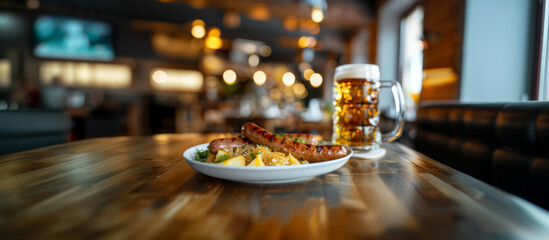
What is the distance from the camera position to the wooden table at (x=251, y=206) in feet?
1.32

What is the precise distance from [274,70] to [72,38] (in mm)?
7854

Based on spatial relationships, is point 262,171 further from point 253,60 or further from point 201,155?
point 253,60

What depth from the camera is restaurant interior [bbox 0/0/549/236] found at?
4.39ft

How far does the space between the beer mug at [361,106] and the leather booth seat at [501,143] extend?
0.40 meters

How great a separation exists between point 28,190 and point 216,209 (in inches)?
16.5

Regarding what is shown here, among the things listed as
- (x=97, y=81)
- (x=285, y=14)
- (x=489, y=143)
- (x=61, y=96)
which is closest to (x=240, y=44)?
(x=285, y=14)

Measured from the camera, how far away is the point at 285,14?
695 centimetres

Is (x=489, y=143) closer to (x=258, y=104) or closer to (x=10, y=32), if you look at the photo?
(x=258, y=104)

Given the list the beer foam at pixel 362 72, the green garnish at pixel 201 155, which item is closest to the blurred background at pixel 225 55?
the green garnish at pixel 201 155

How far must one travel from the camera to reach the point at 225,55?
11695mm

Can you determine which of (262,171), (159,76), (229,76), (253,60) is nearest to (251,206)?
(262,171)

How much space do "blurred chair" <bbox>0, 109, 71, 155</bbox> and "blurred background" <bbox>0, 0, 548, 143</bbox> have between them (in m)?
0.06

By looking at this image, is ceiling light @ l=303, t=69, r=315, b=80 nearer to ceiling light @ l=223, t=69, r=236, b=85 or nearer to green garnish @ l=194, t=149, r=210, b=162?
ceiling light @ l=223, t=69, r=236, b=85

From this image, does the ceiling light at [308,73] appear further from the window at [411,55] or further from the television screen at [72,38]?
the television screen at [72,38]
